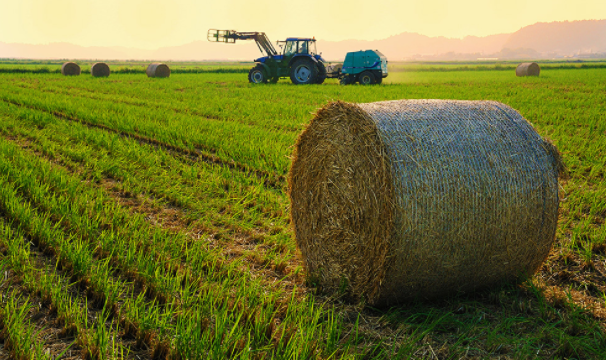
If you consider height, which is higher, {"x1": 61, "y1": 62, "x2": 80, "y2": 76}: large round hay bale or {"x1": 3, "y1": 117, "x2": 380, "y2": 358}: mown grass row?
{"x1": 61, "y1": 62, "x2": 80, "y2": 76}: large round hay bale

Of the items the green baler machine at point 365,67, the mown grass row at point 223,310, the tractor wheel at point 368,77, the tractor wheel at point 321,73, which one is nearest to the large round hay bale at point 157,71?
the tractor wheel at point 321,73

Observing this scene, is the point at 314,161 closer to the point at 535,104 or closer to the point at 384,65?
the point at 535,104

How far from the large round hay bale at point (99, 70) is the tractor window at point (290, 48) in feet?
50.6

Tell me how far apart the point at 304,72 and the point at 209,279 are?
74.0ft

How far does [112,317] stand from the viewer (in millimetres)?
3420

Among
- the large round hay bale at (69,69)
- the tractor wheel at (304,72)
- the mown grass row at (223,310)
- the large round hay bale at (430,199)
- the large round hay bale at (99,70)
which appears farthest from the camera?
the large round hay bale at (69,69)

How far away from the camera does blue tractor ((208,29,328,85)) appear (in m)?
25.3

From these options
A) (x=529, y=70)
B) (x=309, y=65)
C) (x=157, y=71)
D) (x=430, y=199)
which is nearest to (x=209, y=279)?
(x=430, y=199)

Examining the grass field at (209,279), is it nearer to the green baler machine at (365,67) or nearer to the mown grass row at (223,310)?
the mown grass row at (223,310)

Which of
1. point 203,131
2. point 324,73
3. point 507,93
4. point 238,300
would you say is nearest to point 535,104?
point 507,93

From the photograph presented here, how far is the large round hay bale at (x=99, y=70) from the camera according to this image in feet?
111

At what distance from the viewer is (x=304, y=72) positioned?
83.6 feet

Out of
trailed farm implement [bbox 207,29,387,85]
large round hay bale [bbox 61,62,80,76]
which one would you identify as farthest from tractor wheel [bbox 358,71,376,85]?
large round hay bale [bbox 61,62,80,76]

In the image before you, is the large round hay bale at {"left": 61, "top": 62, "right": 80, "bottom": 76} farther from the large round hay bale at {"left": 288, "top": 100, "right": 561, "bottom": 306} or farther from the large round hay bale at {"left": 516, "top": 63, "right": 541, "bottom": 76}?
the large round hay bale at {"left": 288, "top": 100, "right": 561, "bottom": 306}
